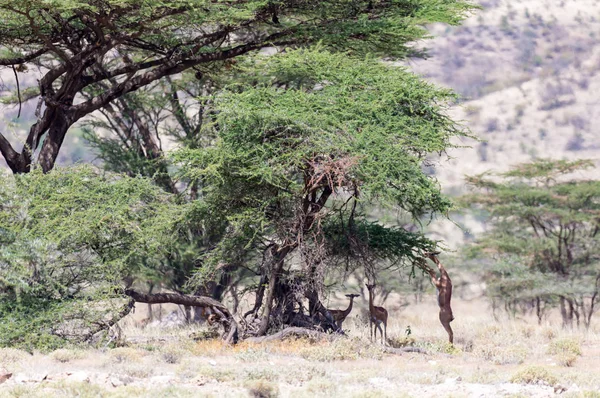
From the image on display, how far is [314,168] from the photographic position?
1429cm

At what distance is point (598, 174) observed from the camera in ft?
205

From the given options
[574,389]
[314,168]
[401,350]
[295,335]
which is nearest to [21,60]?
[314,168]

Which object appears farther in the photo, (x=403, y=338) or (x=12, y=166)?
(x=12, y=166)

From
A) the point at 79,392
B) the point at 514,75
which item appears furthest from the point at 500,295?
the point at 514,75

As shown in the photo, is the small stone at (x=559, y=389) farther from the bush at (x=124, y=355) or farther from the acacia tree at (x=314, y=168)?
the bush at (x=124, y=355)

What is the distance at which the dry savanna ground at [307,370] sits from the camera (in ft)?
34.3

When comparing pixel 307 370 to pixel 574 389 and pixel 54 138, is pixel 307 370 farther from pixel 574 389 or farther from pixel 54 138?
pixel 54 138

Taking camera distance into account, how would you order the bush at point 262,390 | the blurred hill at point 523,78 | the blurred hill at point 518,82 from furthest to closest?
the blurred hill at point 523,78 → the blurred hill at point 518,82 → the bush at point 262,390

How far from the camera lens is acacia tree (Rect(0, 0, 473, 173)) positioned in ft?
55.8

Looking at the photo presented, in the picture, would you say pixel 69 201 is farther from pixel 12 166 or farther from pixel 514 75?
pixel 514 75

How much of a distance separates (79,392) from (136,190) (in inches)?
254

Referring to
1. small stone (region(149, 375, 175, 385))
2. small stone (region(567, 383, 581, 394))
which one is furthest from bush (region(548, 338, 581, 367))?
small stone (region(149, 375, 175, 385))

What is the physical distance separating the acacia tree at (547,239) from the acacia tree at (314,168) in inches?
583

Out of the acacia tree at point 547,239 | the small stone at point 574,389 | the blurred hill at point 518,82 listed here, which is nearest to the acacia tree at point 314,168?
the small stone at point 574,389
